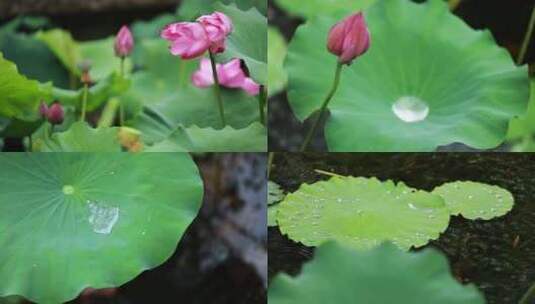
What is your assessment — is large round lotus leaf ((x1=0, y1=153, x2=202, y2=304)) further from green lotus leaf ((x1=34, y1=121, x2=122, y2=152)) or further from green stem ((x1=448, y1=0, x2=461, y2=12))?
green stem ((x1=448, y1=0, x2=461, y2=12))

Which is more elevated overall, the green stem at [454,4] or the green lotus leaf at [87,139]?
the green lotus leaf at [87,139]

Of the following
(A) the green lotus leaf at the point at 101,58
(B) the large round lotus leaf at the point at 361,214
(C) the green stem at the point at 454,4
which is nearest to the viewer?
(B) the large round lotus leaf at the point at 361,214

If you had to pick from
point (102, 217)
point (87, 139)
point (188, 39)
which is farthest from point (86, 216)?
point (188, 39)

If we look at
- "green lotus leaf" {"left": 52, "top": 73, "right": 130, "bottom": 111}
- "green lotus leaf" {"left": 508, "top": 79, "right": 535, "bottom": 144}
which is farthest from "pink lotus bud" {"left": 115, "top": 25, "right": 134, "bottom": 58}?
"green lotus leaf" {"left": 508, "top": 79, "right": 535, "bottom": 144}

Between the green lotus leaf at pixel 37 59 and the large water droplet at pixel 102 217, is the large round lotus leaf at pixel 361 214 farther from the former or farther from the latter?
the green lotus leaf at pixel 37 59

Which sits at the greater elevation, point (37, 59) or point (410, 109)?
point (410, 109)

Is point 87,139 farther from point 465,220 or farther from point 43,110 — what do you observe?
point 465,220

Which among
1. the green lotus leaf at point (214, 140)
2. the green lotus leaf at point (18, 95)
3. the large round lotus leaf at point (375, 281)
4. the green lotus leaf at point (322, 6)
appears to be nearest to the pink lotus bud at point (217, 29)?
the green lotus leaf at point (214, 140)
